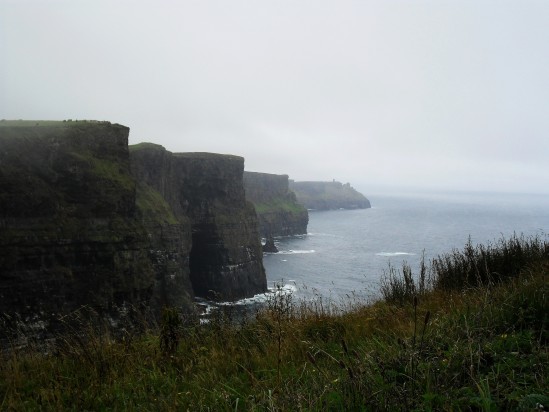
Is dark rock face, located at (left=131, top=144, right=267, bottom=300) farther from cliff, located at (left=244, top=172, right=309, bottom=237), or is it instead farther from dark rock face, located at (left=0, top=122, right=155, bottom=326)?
cliff, located at (left=244, top=172, right=309, bottom=237)

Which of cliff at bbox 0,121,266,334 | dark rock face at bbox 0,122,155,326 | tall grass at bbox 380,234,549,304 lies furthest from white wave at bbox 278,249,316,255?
tall grass at bbox 380,234,549,304

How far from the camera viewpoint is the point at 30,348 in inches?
276

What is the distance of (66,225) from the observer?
38594 mm

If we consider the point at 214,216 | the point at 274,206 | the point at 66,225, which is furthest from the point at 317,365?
the point at 274,206

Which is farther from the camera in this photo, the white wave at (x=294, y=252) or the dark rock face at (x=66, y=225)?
the white wave at (x=294, y=252)

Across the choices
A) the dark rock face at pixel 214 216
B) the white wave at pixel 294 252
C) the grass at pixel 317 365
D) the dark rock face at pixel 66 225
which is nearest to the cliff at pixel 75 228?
the dark rock face at pixel 66 225

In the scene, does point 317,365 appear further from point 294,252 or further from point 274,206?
point 274,206

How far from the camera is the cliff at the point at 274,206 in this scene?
5768 inches

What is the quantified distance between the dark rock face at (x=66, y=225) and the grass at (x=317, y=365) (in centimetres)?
2951

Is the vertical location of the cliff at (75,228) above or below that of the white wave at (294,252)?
above

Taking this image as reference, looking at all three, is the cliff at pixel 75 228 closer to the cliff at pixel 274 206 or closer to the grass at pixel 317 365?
the grass at pixel 317 365

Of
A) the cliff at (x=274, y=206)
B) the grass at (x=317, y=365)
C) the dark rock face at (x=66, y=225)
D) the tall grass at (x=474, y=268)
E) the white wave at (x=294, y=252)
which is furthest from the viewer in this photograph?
the cliff at (x=274, y=206)

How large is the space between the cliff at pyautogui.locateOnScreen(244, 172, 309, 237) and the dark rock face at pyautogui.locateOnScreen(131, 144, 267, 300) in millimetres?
61992

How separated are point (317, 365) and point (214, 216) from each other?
73.8m
